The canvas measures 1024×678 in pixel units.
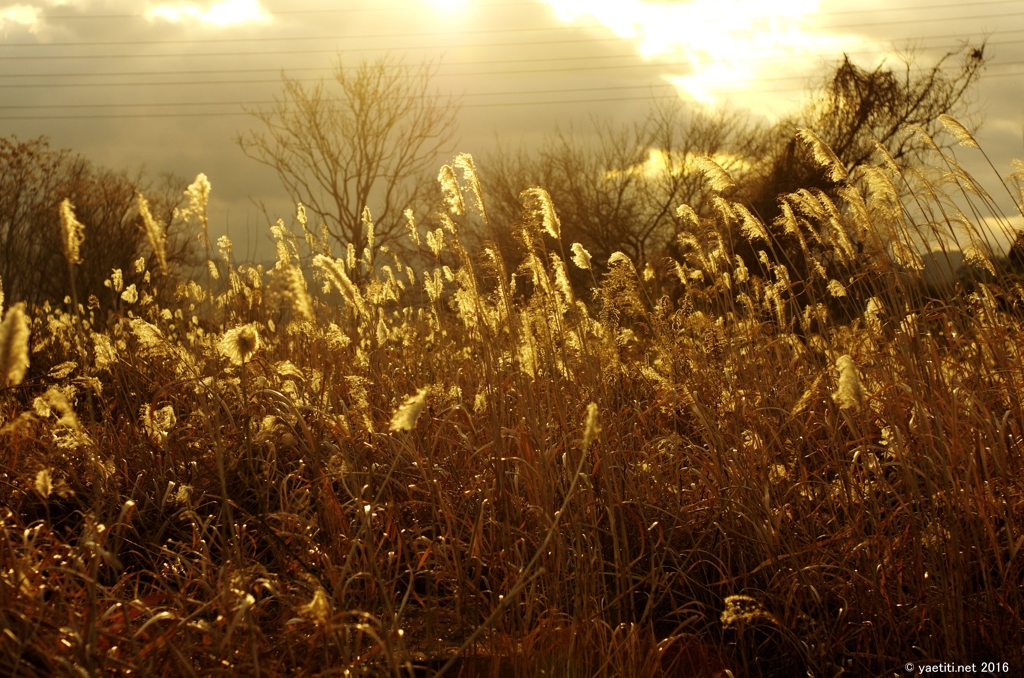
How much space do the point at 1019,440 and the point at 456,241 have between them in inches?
79.2

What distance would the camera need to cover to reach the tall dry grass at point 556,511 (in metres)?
1.83

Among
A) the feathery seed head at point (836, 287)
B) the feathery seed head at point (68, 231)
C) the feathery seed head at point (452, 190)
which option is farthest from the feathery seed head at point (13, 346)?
the feathery seed head at point (836, 287)

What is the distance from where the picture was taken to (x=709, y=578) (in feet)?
8.67

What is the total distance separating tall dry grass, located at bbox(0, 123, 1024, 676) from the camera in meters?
1.83

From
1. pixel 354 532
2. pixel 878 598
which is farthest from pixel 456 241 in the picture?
pixel 878 598

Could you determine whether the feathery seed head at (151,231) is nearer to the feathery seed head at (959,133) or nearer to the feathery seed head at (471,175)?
the feathery seed head at (471,175)

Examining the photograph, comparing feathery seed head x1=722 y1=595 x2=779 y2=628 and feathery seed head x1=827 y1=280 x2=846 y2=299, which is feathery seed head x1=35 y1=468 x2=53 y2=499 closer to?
feathery seed head x1=722 y1=595 x2=779 y2=628

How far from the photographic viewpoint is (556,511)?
254 centimetres

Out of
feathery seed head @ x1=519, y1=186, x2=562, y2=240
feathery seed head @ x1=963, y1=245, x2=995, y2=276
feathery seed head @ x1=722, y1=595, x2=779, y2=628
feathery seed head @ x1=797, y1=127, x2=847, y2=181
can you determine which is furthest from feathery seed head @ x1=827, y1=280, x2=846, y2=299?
feathery seed head @ x1=722, y1=595, x2=779, y2=628

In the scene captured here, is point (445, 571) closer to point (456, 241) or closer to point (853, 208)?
point (456, 241)

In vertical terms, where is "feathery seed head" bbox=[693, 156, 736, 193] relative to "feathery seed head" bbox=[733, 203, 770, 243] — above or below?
above

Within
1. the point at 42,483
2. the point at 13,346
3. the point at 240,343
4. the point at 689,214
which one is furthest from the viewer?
the point at 689,214

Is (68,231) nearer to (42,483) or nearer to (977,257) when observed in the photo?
(42,483)

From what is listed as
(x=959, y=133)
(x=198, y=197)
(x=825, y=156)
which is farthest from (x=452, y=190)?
(x=959, y=133)
